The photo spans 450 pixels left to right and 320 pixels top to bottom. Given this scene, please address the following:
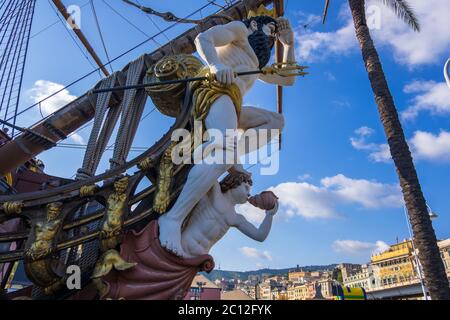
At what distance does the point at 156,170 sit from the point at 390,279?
44.4 m

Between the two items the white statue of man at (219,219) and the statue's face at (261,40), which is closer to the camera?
the white statue of man at (219,219)

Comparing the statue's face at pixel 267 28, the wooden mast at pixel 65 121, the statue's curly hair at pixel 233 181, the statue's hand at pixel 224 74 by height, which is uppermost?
the wooden mast at pixel 65 121

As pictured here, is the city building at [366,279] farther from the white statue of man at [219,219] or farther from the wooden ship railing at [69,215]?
the wooden ship railing at [69,215]

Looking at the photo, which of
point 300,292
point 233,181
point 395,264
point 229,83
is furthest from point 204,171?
point 300,292

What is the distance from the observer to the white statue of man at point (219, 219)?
6.96 ft

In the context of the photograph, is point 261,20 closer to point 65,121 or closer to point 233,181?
point 233,181

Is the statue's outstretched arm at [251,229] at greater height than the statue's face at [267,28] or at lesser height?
lesser

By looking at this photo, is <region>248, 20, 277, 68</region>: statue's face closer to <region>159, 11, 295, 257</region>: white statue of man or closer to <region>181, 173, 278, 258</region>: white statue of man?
<region>159, 11, 295, 257</region>: white statue of man

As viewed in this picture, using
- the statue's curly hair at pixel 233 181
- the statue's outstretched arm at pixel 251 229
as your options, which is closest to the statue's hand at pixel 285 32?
the statue's curly hair at pixel 233 181

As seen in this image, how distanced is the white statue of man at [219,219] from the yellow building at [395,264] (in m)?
40.1

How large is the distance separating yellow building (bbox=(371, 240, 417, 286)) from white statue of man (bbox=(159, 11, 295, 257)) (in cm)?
3988

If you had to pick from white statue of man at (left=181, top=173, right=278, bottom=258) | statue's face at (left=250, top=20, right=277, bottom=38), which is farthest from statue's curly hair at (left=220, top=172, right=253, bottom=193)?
statue's face at (left=250, top=20, right=277, bottom=38)
